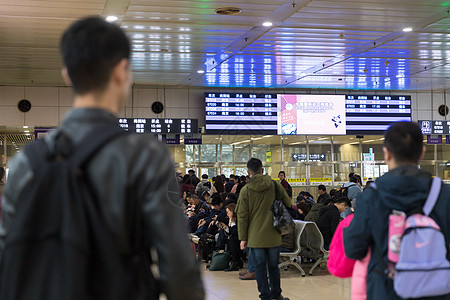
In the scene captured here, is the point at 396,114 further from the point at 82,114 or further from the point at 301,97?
the point at 82,114

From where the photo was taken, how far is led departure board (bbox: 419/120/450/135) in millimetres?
18000

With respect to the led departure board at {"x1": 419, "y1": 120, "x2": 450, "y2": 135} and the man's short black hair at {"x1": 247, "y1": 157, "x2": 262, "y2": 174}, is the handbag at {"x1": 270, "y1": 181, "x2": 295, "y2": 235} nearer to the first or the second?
the man's short black hair at {"x1": 247, "y1": 157, "x2": 262, "y2": 174}

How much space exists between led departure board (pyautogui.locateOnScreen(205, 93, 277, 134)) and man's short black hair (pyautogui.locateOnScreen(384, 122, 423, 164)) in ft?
45.7

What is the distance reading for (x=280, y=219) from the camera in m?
6.75

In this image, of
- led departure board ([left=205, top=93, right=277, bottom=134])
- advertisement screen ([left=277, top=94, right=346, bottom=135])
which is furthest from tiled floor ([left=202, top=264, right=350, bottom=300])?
advertisement screen ([left=277, top=94, right=346, bottom=135])

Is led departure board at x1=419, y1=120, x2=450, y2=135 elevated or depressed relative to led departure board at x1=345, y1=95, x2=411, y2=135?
depressed

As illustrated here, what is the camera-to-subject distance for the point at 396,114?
713 inches

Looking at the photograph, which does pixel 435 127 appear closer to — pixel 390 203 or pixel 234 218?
pixel 234 218

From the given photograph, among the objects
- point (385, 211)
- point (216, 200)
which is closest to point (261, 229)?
point (216, 200)

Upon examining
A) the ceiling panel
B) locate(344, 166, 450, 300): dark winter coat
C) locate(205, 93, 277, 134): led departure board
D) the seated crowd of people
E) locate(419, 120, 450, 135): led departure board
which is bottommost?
the seated crowd of people

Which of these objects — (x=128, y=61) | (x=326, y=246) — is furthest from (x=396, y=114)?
(x=128, y=61)

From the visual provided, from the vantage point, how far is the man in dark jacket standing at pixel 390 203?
2.63 m

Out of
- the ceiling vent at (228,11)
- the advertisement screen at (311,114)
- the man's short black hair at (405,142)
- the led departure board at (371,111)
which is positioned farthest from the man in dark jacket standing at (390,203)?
the led departure board at (371,111)

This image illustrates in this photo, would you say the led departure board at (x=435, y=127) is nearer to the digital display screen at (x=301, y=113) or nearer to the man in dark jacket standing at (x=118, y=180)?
the digital display screen at (x=301, y=113)
